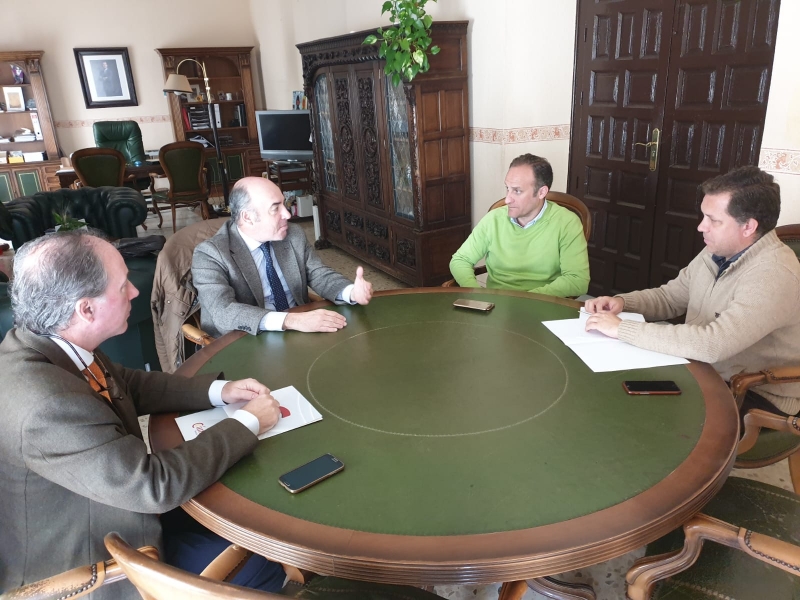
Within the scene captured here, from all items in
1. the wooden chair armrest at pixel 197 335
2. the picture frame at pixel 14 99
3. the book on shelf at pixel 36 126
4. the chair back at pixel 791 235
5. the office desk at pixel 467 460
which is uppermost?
the picture frame at pixel 14 99

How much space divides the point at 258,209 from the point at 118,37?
740 centimetres

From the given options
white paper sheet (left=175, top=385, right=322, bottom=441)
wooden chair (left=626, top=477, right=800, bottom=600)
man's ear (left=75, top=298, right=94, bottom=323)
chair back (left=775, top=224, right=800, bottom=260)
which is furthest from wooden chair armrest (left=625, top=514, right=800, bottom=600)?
chair back (left=775, top=224, right=800, bottom=260)

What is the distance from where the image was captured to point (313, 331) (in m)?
1.87

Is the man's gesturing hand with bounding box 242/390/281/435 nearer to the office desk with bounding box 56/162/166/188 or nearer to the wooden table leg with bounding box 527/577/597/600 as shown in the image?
the wooden table leg with bounding box 527/577/597/600

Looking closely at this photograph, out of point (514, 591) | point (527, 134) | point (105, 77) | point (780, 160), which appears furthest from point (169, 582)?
point (105, 77)

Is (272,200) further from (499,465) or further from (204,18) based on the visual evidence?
(204,18)

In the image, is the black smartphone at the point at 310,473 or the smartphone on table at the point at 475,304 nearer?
the black smartphone at the point at 310,473

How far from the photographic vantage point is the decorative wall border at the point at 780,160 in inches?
100

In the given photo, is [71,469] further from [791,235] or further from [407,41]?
[407,41]

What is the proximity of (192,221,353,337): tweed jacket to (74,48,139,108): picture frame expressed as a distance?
710 centimetres

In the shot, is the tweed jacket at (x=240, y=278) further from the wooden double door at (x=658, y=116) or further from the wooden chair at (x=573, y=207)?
the wooden double door at (x=658, y=116)

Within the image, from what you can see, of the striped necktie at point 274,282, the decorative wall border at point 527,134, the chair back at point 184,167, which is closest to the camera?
the striped necktie at point 274,282

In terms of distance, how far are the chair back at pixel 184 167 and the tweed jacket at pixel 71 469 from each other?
5533 mm

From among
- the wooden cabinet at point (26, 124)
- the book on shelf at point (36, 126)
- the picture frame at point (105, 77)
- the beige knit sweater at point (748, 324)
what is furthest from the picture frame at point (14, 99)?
the beige knit sweater at point (748, 324)
